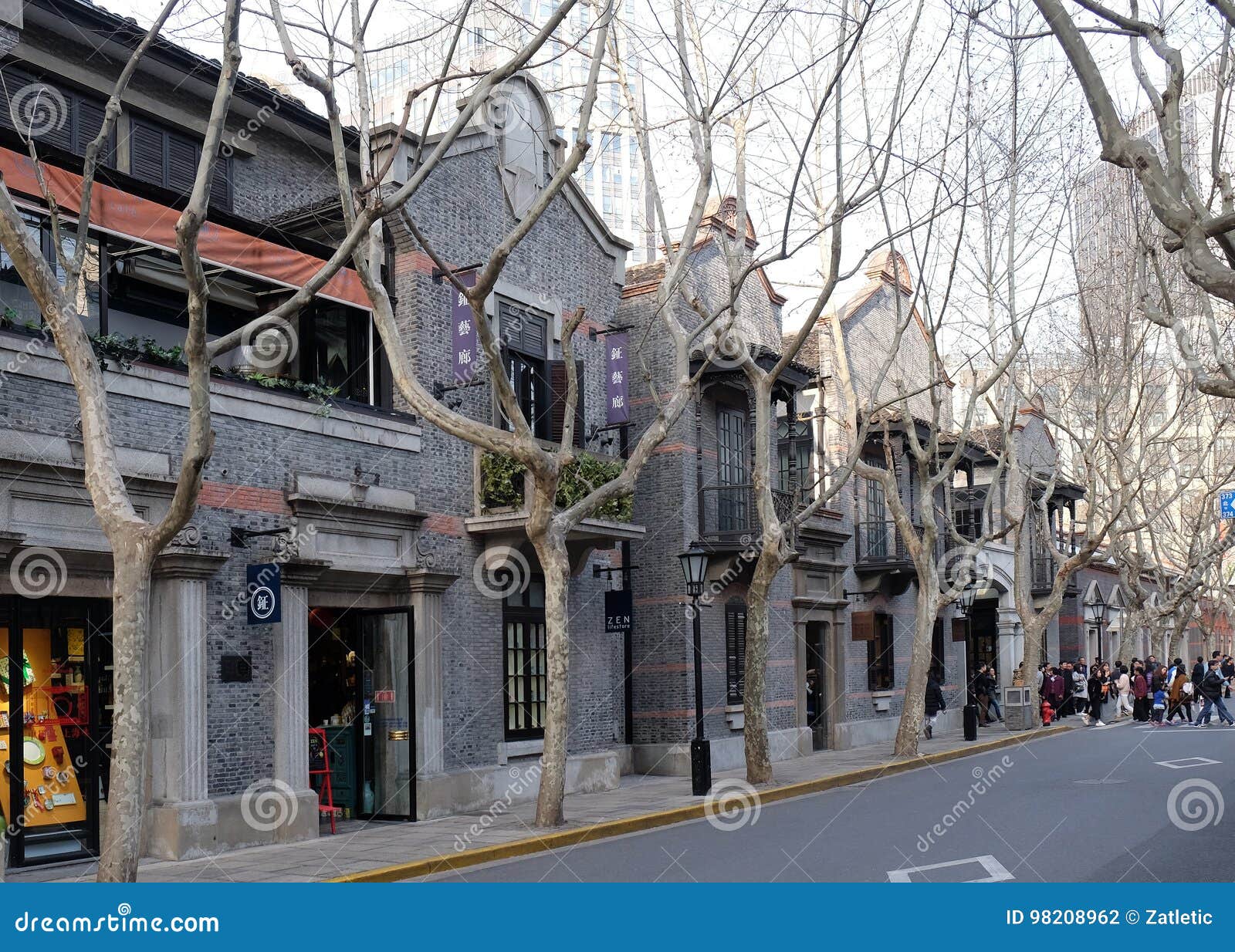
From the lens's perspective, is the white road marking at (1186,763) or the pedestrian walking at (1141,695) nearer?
the white road marking at (1186,763)

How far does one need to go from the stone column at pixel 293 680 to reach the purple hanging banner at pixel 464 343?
11.0 ft

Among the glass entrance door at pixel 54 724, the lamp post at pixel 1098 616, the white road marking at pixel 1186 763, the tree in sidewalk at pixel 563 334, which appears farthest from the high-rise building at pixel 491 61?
the lamp post at pixel 1098 616

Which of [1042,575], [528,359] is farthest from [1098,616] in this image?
[528,359]

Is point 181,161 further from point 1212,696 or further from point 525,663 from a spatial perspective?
point 1212,696

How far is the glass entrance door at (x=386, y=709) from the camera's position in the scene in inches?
621

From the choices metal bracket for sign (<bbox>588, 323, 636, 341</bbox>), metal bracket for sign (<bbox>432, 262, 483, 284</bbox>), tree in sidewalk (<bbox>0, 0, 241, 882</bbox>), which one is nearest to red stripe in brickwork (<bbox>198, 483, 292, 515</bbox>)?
metal bracket for sign (<bbox>432, 262, 483, 284</bbox>)

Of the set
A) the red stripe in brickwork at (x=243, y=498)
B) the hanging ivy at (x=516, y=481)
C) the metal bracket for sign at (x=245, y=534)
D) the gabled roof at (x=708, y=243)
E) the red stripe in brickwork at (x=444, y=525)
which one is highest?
the gabled roof at (x=708, y=243)

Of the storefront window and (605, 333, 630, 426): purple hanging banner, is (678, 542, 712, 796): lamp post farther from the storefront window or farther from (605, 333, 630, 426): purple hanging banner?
(605, 333, 630, 426): purple hanging banner

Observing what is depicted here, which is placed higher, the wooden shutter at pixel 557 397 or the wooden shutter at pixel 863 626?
the wooden shutter at pixel 557 397

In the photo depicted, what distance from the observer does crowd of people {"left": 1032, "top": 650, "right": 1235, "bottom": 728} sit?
102 ft

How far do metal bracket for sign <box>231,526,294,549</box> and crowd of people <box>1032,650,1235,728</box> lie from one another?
2417 centimetres

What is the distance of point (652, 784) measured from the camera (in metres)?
19.5

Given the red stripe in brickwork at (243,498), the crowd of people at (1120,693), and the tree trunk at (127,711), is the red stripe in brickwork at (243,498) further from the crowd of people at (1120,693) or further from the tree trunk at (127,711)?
the crowd of people at (1120,693)

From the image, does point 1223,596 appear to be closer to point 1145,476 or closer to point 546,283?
point 1145,476
